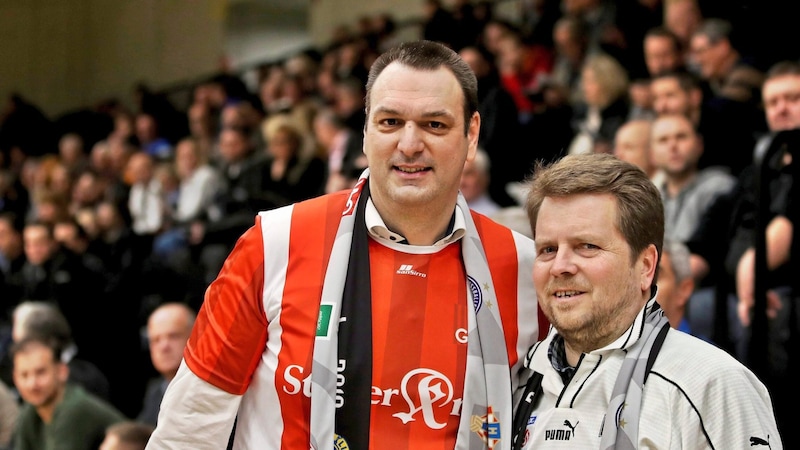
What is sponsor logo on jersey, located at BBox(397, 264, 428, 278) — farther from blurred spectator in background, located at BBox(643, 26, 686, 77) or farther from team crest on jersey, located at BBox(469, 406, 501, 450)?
blurred spectator in background, located at BBox(643, 26, 686, 77)

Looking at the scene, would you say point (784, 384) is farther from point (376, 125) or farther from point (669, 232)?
point (376, 125)

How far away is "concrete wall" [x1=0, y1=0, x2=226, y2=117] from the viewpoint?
17.6m

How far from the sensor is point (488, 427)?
9.70 feet

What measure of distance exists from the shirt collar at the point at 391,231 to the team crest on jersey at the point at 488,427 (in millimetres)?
460

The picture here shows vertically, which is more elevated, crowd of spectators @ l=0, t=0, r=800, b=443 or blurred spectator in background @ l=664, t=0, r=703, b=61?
blurred spectator in background @ l=664, t=0, r=703, b=61

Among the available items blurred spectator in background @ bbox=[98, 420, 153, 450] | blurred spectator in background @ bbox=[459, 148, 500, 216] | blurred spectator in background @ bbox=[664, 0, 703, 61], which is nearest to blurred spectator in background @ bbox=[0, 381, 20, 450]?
blurred spectator in background @ bbox=[98, 420, 153, 450]

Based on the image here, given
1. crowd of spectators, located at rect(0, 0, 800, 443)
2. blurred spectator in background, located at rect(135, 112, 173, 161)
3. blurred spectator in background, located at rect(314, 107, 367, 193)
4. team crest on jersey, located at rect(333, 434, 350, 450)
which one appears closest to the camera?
team crest on jersey, located at rect(333, 434, 350, 450)

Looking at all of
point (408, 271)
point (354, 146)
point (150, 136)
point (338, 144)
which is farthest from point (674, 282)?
point (150, 136)

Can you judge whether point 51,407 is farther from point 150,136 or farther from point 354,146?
point 150,136

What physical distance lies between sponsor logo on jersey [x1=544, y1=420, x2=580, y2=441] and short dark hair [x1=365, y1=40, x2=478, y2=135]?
0.83 meters

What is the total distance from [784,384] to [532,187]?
6.74 feet

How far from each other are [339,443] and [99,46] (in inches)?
635

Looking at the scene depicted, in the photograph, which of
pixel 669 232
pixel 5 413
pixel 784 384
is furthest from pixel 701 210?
pixel 5 413

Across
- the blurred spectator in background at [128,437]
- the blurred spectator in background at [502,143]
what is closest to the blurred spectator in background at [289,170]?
the blurred spectator in background at [502,143]
